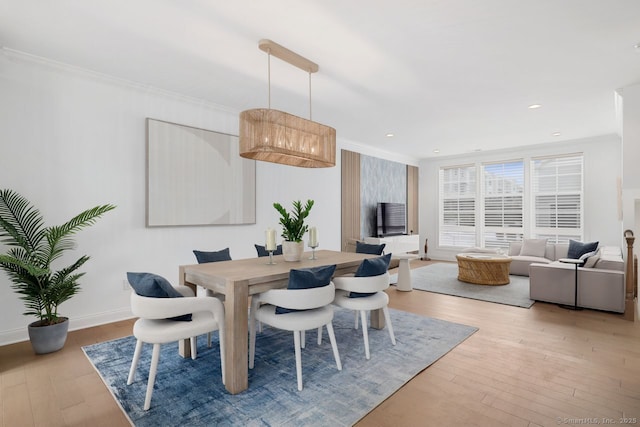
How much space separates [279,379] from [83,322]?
2447 millimetres

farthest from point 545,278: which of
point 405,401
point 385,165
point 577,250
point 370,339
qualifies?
point 385,165

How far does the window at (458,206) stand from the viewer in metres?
8.22

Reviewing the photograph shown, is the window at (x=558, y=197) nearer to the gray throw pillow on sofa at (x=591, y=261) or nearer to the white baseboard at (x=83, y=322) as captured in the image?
the gray throw pillow on sofa at (x=591, y=261)

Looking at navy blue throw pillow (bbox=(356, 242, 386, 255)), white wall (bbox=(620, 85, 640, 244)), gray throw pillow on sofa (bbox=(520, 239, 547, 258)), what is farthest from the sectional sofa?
navy blue throw pillow (bbox=(356, 242, 386, 255))

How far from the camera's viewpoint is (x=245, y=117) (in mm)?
2789

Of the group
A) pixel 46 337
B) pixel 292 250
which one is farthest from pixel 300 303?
pixel 46 337

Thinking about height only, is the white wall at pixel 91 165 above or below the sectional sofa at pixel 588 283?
above

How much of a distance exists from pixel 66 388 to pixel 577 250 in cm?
674

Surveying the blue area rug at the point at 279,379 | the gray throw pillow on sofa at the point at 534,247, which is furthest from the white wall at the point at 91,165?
the gray throw pillow on sofa at the point at 534,247

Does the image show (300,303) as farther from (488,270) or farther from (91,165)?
(488,270)

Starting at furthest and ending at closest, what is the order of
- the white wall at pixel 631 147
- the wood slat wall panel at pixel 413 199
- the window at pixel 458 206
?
1. the wood slat wall panel at pixel 413 199
2. the window at pixel 458 206
3. the white wall at pixel 631 147

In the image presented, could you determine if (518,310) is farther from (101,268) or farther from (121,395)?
(101,268)

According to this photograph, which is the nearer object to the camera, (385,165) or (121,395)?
(121,395)

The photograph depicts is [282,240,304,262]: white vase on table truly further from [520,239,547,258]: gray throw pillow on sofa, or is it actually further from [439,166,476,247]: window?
[439,166,476,247]: window
